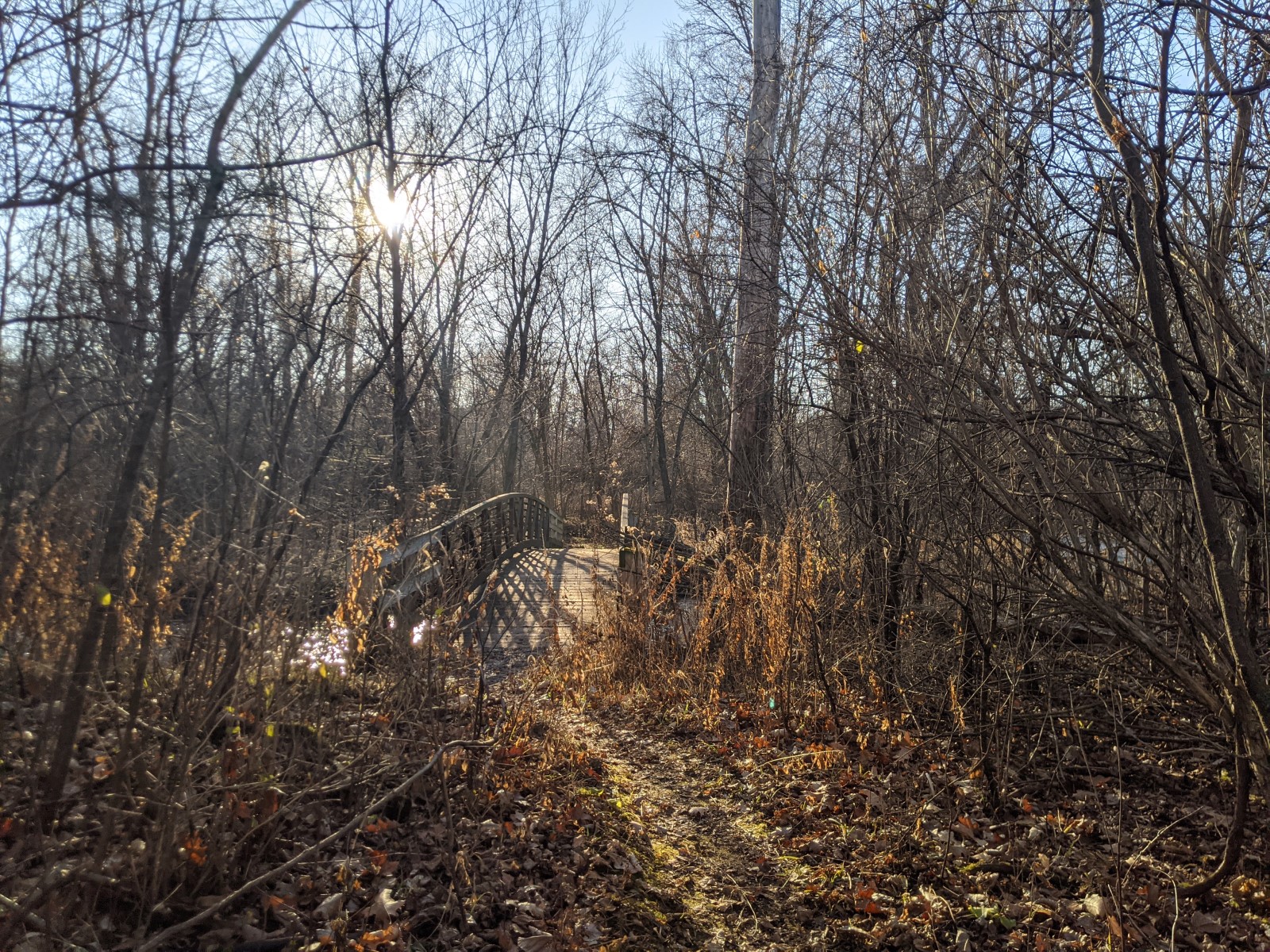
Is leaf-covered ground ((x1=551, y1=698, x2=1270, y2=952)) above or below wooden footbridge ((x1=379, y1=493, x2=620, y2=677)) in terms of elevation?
below

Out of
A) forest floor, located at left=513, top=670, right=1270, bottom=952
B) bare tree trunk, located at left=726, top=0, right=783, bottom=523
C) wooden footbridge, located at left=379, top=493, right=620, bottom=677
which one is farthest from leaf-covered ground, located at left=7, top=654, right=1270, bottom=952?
bare tree trunk, located at left=726, top=0, right=783, bottom=523

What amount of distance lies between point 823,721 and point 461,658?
9.06 feet

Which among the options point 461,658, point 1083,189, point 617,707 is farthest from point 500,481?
point 1083,189

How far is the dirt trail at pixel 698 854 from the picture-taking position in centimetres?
394

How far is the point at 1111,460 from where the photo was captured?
12.6 feet

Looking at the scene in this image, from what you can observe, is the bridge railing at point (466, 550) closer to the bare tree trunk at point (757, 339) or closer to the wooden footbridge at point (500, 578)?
the wooden footbridge at point (500, 578)

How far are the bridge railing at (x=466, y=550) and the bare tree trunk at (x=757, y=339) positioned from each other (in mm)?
2820

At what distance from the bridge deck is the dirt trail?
133cm

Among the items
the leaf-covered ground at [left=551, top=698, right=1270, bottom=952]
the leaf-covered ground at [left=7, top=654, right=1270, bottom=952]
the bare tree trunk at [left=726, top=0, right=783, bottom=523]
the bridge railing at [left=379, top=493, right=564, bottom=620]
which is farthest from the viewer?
the bare tree trunk at [left=726, top=0, right=783, bottom=523]

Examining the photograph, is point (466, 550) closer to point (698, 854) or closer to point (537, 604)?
point (698, 854)

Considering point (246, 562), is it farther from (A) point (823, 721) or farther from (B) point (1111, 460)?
(A) point (823, 721)

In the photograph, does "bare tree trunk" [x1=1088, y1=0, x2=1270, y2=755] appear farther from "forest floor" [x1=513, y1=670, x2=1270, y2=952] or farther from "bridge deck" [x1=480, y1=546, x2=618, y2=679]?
"bridge deck" [x1=480, y1=546, x2=618, y2=679]

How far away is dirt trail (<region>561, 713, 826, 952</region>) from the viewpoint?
3.94 metres

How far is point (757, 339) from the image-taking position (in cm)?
825
